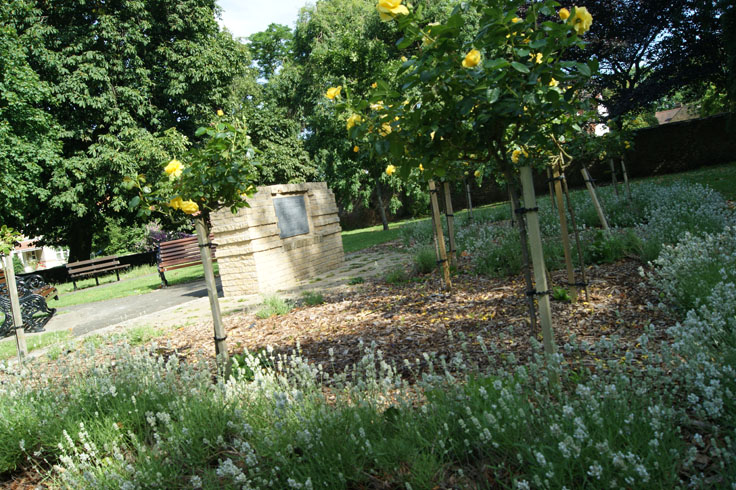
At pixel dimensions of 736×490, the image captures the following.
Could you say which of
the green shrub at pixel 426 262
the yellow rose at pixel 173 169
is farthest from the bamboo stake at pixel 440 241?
the yellow rose at pixel 173 169

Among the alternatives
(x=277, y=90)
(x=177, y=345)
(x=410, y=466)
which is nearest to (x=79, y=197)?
(x=277, y=90)

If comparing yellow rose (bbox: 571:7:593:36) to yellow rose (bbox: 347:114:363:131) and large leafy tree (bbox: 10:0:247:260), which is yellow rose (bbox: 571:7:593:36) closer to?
yellow rose (bbox: 347:114:363:131)

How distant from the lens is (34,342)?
22.0 feet

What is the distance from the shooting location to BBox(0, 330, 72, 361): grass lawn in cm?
619

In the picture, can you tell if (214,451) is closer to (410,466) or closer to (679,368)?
(410,466)

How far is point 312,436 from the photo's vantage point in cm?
214

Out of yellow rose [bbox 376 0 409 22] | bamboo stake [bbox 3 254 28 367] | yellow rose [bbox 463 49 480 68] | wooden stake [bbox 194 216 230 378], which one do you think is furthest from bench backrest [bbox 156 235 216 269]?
yellow rose [bbox 463 49 480 68]

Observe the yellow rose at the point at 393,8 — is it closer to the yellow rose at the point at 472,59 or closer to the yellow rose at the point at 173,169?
the yellow rose at the point at 472,59

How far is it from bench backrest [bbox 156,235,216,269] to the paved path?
1570mm

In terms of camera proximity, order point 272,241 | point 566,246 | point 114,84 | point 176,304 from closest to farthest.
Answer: point 566,246, point 272,241, point 176,304, point 114,84

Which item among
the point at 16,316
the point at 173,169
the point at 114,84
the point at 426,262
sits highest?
the point at 114,84

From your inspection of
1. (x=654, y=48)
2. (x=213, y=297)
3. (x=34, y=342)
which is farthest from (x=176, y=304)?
(x=654, y=48)

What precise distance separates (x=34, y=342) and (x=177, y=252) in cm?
695

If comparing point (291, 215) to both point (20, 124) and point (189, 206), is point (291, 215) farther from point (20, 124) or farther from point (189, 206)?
point (20, 124)
